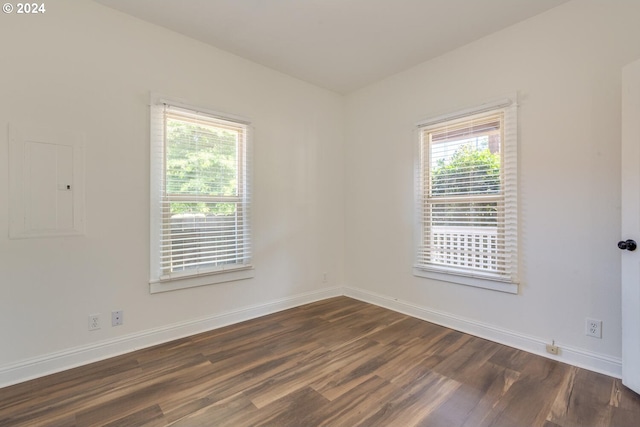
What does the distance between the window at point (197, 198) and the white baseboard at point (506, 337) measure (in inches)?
70.7

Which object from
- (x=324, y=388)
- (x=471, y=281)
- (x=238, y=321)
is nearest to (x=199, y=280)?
(x=238, y=321)

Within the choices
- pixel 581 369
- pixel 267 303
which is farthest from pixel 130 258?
pixel 581 369

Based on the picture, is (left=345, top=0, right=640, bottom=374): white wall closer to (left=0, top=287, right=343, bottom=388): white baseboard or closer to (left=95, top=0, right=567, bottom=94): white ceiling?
(left=95, top=0, right=567, bottom=94): white ceiling

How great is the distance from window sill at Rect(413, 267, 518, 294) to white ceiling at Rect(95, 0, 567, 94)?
90.9 inches

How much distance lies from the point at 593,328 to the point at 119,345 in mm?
3744

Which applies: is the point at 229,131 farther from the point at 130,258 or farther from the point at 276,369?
the point at 276,369

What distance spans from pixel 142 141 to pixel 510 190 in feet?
10.8

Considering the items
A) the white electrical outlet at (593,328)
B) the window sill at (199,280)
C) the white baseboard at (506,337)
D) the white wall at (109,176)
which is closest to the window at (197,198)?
the window sill at (199,280)

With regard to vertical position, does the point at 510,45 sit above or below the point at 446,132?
above

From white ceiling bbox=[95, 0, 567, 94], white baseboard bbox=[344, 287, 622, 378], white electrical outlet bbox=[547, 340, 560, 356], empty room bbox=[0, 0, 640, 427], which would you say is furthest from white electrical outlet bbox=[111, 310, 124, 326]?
white electrical outlet bbox=[547, 340, 560, 356]

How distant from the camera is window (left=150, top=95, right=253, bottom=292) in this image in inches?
106

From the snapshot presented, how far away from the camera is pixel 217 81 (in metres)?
3.03

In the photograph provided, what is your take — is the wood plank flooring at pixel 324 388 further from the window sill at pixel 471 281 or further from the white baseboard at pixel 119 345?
the window sill at pixel 471 281

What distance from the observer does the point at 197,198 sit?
2.90 metres
